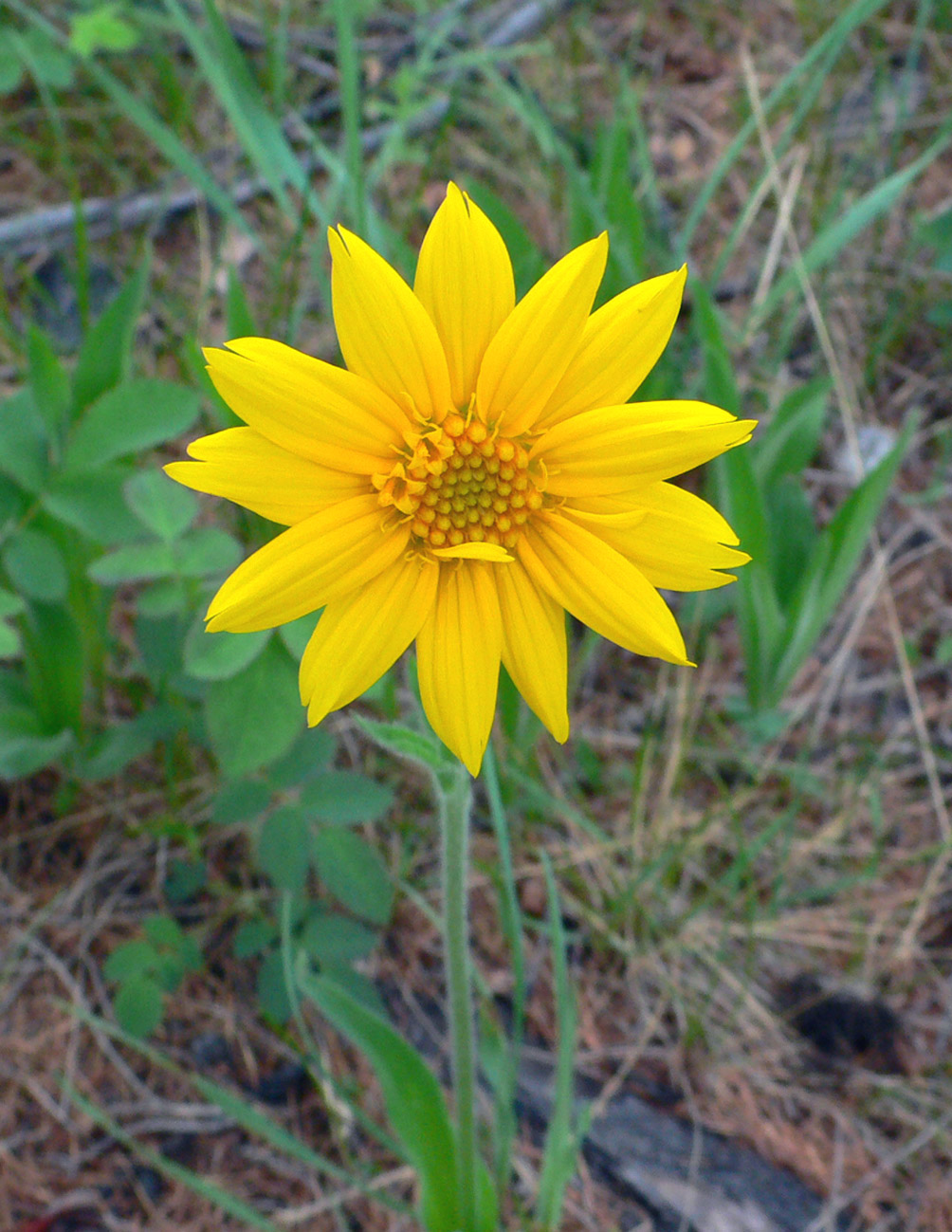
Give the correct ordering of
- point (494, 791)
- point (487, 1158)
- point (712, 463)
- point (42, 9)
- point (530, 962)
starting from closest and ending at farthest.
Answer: point (494, 791) < point (487, 1158) < point (530, 962) < point (712, 463) < point (42, 9)

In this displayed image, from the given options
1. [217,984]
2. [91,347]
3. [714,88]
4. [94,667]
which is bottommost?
[217,984]

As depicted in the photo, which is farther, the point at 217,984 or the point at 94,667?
the point at 94,667

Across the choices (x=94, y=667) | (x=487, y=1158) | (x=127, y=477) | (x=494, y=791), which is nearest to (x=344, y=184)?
(x=127, y=477)

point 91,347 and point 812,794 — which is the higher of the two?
point 91,347

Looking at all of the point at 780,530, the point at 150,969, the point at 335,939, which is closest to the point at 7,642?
the point at 150,969

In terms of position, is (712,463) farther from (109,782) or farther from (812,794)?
(109,782)

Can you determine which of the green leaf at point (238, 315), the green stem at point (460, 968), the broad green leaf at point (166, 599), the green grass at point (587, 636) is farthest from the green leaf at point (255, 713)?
the green leaf at point (238, 315)

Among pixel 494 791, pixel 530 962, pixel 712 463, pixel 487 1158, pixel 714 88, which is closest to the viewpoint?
pixel 494 791
